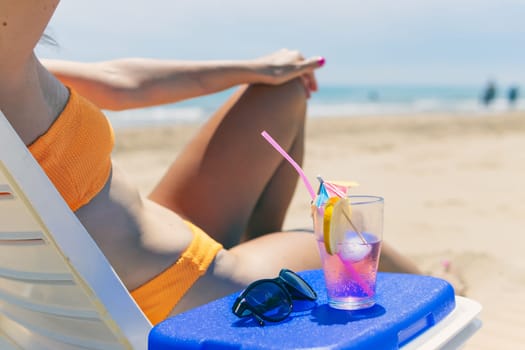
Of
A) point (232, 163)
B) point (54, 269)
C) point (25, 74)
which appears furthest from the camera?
point (232, 163)

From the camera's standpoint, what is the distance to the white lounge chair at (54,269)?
1163 millimetres

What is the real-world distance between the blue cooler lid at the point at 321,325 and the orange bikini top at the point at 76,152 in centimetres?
38

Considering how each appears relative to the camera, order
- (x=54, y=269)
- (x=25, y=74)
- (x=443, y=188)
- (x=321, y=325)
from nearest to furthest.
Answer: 1. (x=321, y=325)
2. (x=54, y=269)
3. (x=25, y=74)
4. (x=443, y=188)

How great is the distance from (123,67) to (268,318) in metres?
1.29

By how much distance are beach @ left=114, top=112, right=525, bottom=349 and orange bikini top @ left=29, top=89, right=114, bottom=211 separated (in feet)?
4.92

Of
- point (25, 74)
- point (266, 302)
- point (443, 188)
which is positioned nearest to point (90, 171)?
point (25, 74)

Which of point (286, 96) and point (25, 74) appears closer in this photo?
point (25, 74)

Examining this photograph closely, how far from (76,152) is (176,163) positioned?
841 millimetres

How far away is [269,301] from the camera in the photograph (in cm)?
117

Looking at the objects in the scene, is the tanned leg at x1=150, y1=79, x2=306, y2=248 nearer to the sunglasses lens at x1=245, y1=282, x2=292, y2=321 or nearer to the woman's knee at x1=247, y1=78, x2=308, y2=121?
the woman's knee at x1=247, y1=78, x2=308, y2=121

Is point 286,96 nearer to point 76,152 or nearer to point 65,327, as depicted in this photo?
point 76,152

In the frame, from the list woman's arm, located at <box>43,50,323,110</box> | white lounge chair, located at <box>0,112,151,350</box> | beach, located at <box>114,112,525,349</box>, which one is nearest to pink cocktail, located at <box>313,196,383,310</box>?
white lounge chair, located at <box>0,112,151,350</box>

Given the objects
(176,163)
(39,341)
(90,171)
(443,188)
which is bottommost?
(443,188)

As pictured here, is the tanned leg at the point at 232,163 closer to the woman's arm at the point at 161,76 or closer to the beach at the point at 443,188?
the woman's arm at the point at 161,76
